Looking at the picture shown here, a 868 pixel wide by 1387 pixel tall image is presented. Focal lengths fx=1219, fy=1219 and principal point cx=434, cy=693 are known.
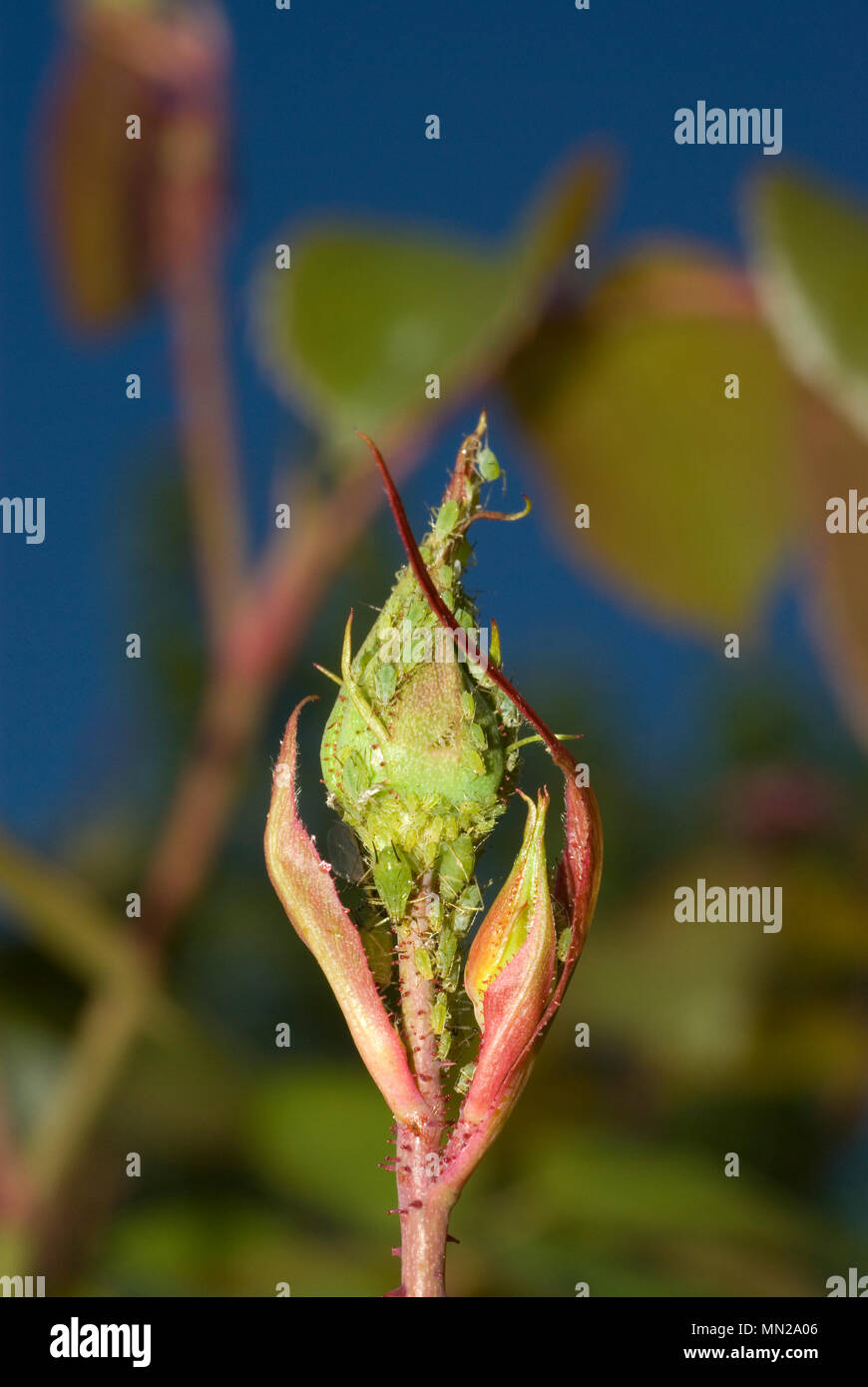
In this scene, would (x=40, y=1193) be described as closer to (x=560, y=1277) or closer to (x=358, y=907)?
(x=560, y=1277)

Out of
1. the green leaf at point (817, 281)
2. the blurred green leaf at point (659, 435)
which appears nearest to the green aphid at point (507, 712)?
the green leaf at point (817, 281)

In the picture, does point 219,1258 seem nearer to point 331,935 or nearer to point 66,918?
point 66,918

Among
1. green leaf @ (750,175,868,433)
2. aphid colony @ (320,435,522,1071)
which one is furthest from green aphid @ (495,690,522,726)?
green leaf @ (750,175,868,433)

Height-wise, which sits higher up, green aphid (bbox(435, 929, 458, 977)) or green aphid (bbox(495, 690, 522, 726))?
green aphid (bbox(495, 690, 522, 726))

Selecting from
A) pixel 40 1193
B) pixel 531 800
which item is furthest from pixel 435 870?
pixel 40 1193

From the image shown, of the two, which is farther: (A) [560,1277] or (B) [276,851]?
(A) [560,1277]

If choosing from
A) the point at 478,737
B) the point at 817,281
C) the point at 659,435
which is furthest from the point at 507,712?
the point at 659,435

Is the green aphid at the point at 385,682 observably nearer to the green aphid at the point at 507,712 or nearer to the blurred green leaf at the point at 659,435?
the green aphid at the point at 507,712

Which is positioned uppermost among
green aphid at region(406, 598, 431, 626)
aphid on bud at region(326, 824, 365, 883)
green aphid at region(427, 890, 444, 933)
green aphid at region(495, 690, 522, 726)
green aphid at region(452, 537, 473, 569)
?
green aphid at region(452, 537, 473, 569)

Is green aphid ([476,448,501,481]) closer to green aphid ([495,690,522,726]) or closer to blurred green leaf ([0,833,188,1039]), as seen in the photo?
green aphid ([495,690,522,726])
